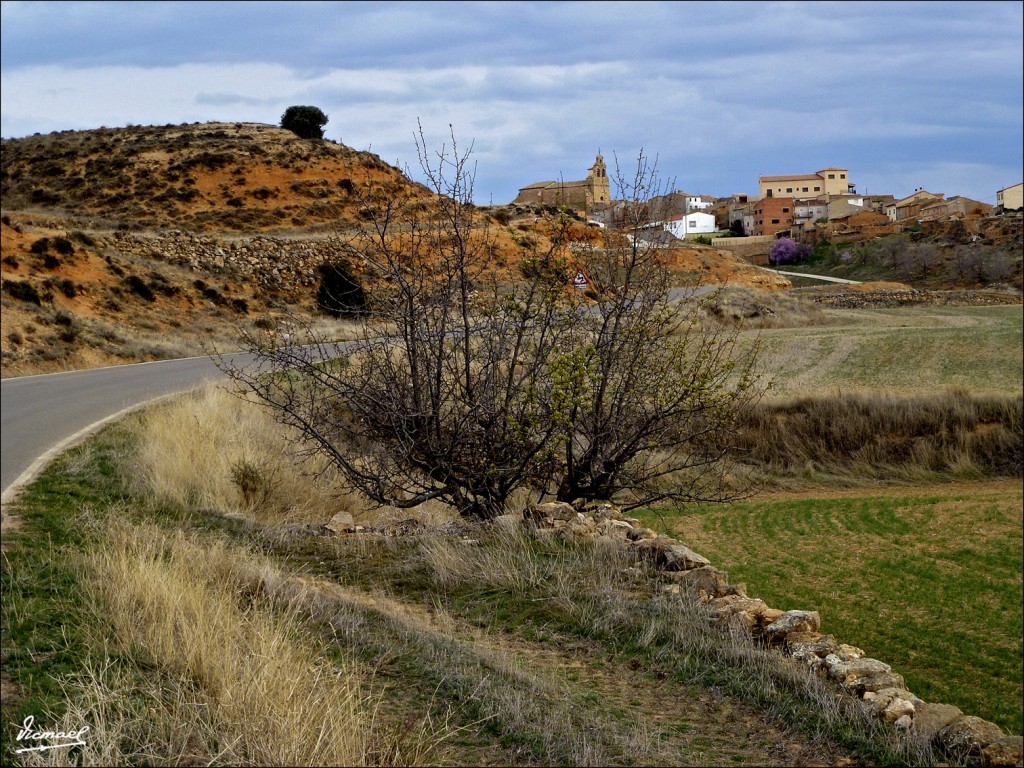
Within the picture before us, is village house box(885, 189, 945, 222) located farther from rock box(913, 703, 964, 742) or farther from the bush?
rock box(913, 703, 964, 742)

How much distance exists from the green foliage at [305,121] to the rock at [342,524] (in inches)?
2381

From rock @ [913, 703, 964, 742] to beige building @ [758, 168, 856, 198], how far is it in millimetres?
127933

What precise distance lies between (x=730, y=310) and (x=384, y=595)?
34.0 meters

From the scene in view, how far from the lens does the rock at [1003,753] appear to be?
4566 mm

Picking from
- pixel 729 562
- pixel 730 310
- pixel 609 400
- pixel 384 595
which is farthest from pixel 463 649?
pixel 730 310

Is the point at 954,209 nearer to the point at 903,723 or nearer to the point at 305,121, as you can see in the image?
the point at 305,121

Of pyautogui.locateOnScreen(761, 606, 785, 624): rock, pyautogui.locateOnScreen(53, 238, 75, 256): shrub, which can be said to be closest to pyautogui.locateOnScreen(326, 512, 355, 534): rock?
pyautogui.locateOnScreen(761, 606, 785, 624): rock

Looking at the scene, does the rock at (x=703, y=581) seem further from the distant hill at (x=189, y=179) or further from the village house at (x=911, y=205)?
the village house at (x=911, y=205)

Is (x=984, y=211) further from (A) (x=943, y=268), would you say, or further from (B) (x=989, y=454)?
(B) (x=989, y=454)

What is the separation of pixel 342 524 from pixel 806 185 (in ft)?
427

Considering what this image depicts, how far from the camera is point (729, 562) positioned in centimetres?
1438

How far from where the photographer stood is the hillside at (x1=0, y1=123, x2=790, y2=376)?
94.7 feet

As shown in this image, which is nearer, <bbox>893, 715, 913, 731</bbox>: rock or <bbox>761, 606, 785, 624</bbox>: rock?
<bbox>893, 715, 913, 731</bbox>: rock

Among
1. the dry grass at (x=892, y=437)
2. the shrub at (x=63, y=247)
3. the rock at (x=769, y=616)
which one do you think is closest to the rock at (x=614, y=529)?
the rock at (x=769, y=616)
